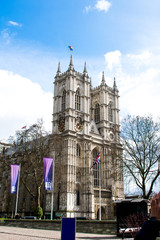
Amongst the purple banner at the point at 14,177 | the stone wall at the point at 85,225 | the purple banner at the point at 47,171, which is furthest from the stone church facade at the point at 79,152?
the stone wall at the point at 85,225

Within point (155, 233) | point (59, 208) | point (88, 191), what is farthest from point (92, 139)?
point (155, 233)

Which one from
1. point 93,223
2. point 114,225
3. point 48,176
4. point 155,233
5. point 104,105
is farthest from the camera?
point 104,105

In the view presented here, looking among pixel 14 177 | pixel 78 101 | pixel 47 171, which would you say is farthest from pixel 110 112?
pixel 47 171

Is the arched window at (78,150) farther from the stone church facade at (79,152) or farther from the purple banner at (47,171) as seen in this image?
the purple banner at (47,171)

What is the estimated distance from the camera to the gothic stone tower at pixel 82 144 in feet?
143

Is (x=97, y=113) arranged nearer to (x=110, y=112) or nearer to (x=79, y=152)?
(x=110, y=112)

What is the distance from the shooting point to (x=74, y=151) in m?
46.4

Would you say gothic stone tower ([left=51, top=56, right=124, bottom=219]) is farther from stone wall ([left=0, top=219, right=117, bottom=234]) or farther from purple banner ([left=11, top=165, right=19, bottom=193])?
stone wall ([left=0, top=219, right=117, bottom=234])

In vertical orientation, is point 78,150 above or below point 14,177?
above

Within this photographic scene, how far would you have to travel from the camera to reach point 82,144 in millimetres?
48969

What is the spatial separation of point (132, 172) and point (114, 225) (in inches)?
368

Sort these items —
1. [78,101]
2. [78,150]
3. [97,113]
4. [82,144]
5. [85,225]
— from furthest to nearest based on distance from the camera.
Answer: [97,113]
[78,101]
[82,144]
[78,150]
[85,225]

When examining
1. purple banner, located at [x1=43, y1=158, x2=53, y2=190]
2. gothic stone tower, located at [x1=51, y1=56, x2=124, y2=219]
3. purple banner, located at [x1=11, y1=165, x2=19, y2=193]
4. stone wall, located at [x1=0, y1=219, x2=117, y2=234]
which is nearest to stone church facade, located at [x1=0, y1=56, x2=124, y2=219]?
gothic stone tower, located at [x1=51, y1=56, x2=124, y2=219]

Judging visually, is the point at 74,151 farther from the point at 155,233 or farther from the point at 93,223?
the point at 155,233
